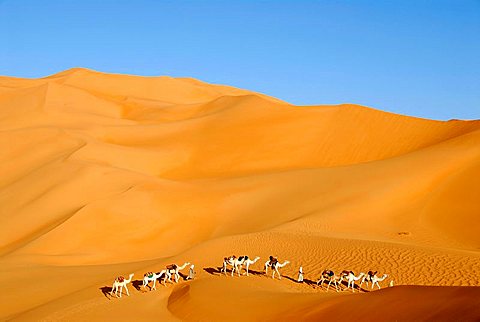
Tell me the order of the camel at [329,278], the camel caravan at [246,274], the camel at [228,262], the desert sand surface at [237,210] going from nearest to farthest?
the desert sand surface at [237,210]
the camel caravan at [246,274]
the camel at [329,278]
the camel at [228,262]

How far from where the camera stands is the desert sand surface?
12852 millimetres

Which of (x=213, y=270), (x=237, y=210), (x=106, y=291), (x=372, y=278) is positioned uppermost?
(x=237, y=210)

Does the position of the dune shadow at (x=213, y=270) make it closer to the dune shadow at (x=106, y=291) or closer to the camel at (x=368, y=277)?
the dune shadow at (x=106, y=291)

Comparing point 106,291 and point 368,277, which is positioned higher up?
point 368,277

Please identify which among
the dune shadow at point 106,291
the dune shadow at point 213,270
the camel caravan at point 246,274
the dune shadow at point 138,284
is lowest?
the dune shadow at point 106,291

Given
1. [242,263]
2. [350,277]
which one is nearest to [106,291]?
[242,263]

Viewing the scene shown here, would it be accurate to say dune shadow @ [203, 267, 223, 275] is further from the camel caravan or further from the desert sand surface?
the camel caravan

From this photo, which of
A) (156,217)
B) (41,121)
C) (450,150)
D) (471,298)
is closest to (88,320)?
(471,298)

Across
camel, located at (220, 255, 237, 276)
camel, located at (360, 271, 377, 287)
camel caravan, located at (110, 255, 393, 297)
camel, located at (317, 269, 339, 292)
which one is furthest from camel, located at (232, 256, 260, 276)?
camel, located at (360, 271, 377, 287)

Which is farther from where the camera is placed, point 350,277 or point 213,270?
point 213,270

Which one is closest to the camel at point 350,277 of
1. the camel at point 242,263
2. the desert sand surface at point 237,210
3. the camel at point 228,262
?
the desert sand surface at point 237,210

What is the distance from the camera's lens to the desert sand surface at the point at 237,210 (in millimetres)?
12852

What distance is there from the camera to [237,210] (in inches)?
1000

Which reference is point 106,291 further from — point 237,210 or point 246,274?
point 237,210
